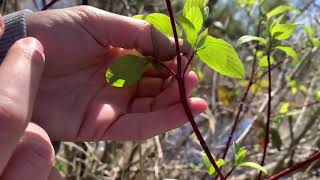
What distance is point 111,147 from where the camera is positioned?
2477 mm

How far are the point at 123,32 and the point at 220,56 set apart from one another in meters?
0.26

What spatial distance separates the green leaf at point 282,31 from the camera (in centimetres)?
122

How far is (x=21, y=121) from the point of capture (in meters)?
0.73

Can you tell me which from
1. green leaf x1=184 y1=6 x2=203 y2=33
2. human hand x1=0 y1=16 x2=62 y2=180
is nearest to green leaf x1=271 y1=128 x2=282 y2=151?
green leaf x1=184 y1=6 x2=203 y2=33

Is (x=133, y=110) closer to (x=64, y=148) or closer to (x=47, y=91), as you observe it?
(x=47, y=91)

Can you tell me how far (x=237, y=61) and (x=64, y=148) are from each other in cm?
178

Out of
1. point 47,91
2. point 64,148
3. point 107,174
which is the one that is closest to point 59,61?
point 47,91

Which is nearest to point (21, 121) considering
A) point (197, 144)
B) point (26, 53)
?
point (26, 53)

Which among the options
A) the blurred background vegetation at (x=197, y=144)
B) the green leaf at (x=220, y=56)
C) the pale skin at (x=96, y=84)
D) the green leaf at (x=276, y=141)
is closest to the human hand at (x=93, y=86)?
the pale skin at (x=96, y=84)

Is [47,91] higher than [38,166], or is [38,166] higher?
[38,166]

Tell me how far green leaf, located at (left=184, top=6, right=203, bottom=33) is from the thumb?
29cm

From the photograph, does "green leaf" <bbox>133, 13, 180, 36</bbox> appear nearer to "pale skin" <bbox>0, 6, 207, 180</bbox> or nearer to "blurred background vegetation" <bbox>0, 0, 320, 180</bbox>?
"pale skin" <bbox>0, 6, 207, 180</bbox>

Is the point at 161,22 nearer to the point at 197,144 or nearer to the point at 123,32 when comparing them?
the point at 123,32

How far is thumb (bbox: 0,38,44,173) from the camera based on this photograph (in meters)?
0.71
